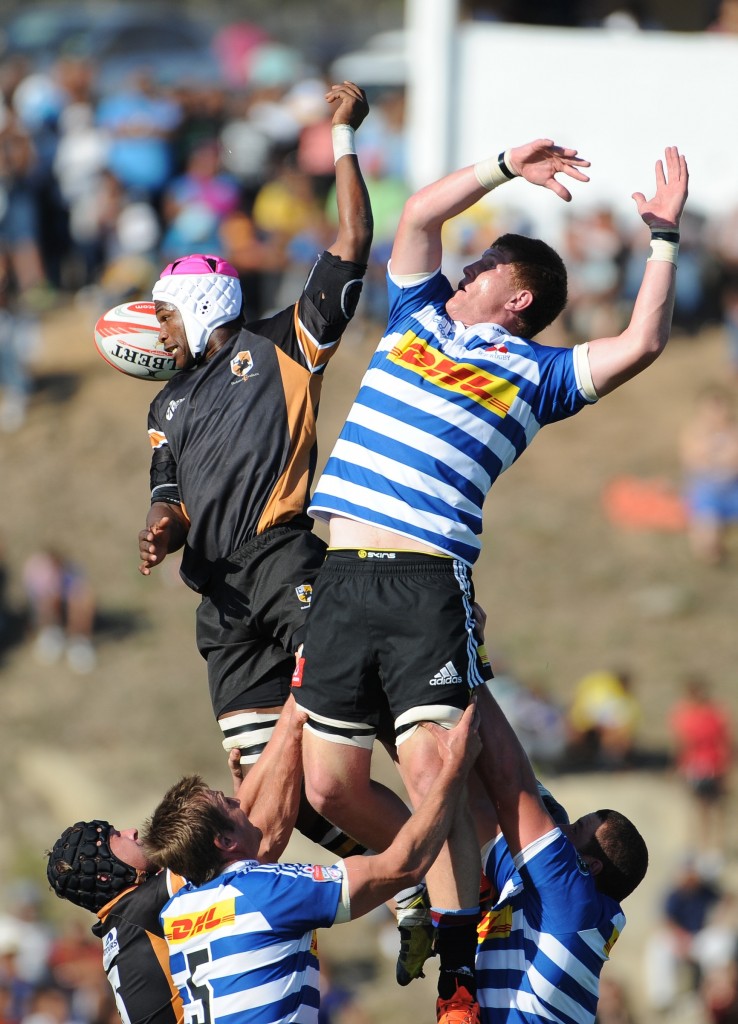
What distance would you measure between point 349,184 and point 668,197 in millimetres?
1158

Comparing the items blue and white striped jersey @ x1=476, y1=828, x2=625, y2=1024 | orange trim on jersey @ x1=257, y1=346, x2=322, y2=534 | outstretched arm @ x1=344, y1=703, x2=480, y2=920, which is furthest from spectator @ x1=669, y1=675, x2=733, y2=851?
outstretched arm @ x1=344, y1=703, x2=480, y2=920

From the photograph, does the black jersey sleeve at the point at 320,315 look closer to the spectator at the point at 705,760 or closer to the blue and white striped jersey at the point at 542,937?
the blue and white striped jersey at the point at 542,937

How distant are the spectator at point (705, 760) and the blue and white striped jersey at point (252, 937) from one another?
34.6ft

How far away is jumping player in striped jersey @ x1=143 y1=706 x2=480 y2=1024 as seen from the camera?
5355 mm

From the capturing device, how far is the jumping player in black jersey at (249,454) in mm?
6039

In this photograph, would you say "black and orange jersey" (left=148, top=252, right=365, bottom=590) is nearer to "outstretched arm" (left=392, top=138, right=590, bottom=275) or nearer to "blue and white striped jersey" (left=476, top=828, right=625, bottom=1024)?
"outstretched arm" (left=392, top=138, right=590, bottom=275)

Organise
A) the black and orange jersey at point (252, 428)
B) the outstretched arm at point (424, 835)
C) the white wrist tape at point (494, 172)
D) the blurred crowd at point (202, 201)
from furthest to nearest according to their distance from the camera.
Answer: the blurred crowd at point (202, 201) → the black and orange jersey at point (252, 428) → the white wrist tape at point (494, 172) → the outstretched arm at point (424, 835)

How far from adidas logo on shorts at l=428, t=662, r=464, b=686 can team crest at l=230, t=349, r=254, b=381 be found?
1446mm

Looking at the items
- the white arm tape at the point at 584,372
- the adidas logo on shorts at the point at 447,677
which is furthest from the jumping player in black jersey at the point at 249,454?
the white arm tape at the point at 584,372

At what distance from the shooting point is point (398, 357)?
5.65 m

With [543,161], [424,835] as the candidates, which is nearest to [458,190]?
[543,161]

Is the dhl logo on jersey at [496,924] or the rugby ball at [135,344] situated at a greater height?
the rugby ball at [135,344]

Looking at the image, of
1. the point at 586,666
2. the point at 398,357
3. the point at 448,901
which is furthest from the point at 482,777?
the point at 586,666

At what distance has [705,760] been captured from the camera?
15461 millimetres
